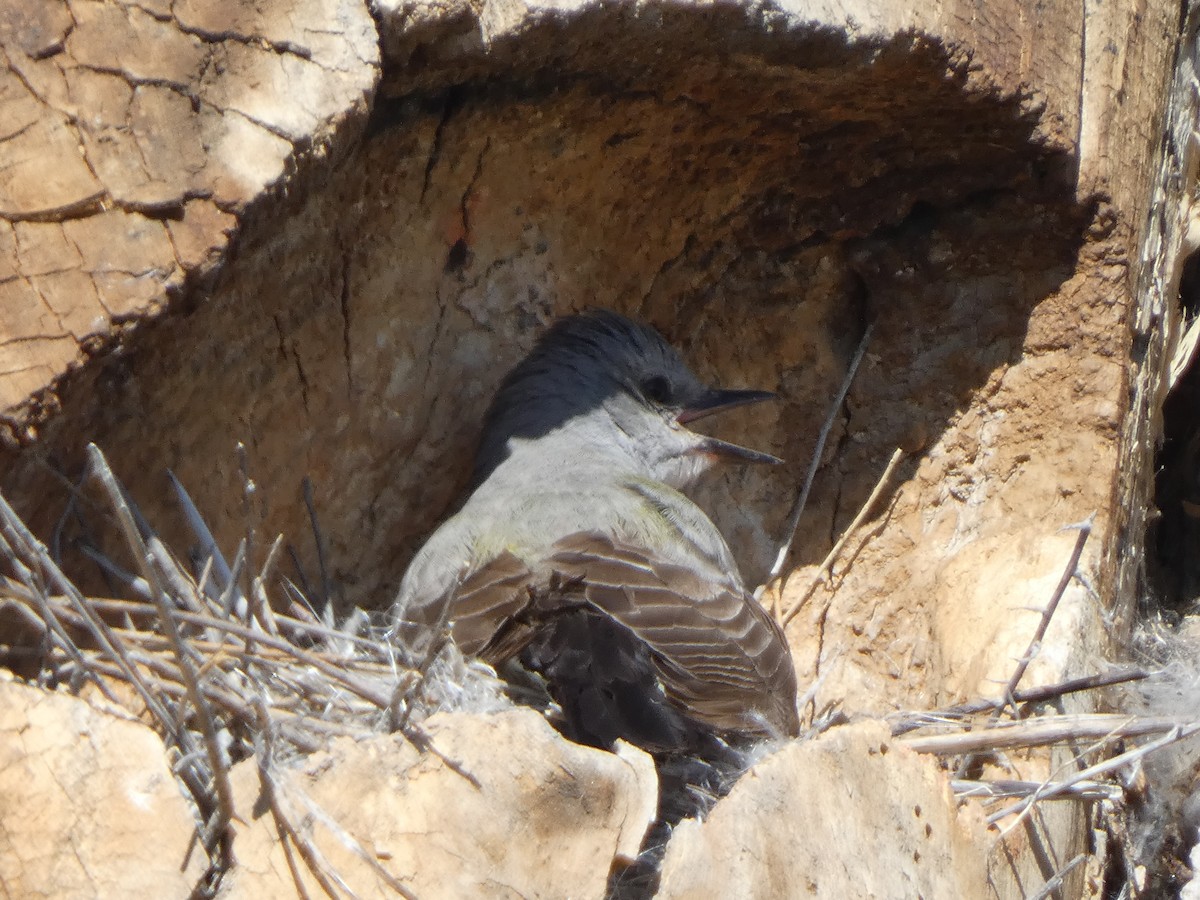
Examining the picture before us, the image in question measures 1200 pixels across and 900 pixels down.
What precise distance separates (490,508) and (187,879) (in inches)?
72.0

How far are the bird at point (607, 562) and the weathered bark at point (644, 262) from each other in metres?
0.24

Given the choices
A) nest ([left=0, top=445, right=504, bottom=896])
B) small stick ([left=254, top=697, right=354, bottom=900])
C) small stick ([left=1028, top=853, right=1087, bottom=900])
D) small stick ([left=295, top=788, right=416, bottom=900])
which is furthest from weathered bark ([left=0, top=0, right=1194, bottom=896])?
small stick ([left=295, top=788, right=416, bottom=900])

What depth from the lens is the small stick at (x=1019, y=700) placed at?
3.73 m

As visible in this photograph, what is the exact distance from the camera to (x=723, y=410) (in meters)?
4.85

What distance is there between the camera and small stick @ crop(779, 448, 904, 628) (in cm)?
476

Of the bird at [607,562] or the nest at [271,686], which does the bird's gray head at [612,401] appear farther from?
the nest at [271,686]

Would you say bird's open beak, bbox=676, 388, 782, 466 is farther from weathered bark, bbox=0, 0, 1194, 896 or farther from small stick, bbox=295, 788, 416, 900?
small stick, bbox=295, 788, 416, 900

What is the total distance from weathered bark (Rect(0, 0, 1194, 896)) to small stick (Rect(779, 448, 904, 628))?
53 mm

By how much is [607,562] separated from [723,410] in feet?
4.30

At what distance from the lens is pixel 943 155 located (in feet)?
14.9

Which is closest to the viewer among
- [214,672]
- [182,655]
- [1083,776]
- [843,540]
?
[182,655]

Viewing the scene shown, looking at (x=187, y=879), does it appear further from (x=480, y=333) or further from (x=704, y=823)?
(x=480, y=333)

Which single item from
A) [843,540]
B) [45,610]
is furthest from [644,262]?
[45,610]

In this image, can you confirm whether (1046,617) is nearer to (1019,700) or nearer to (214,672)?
(1019,700)
